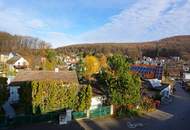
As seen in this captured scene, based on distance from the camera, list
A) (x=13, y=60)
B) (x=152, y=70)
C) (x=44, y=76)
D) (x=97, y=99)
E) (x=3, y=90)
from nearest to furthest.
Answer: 1. (x=3, y=90)
2. (x=97, y=99)
3. (x=44, y=76)
4. (x=152, y=70)
5. (x=13, y=60)

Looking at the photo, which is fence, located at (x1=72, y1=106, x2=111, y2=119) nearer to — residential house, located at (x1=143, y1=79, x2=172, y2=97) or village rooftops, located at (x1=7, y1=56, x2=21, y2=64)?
residential house, located at (x1=143, y1=79, x2=172, y2=97)

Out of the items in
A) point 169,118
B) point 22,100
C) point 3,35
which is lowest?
point 169,118

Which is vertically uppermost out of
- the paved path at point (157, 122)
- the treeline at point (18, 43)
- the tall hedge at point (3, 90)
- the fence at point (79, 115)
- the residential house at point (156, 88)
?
the treeline at point (18, 43)

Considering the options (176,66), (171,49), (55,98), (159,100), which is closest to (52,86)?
(55,98)

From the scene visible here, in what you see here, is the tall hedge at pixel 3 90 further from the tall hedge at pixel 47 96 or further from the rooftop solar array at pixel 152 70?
the rooftop solar array at pixel 152 70

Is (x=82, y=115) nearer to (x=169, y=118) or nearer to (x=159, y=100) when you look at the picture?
(x=169, y=118)

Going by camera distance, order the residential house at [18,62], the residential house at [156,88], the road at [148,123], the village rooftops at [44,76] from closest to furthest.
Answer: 1. the road at [148,123]
2. the village rooftops at [44,76]
3. the residential house at [156,88]
4. the residential house at [18,62]

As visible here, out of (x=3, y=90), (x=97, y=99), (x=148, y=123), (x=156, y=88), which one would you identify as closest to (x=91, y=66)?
(x=156, y=88)

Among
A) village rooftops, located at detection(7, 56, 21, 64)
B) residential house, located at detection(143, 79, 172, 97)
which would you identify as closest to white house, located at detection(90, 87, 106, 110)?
residential house, located at detection(143, 79, 172, 97)

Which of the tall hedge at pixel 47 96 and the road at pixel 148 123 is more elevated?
the tall hedge at pixel 47 96

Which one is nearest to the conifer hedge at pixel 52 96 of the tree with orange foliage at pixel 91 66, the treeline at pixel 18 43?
the tree with orange foliage at pixel 91 66

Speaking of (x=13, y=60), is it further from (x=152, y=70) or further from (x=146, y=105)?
(x=146, y=105)
